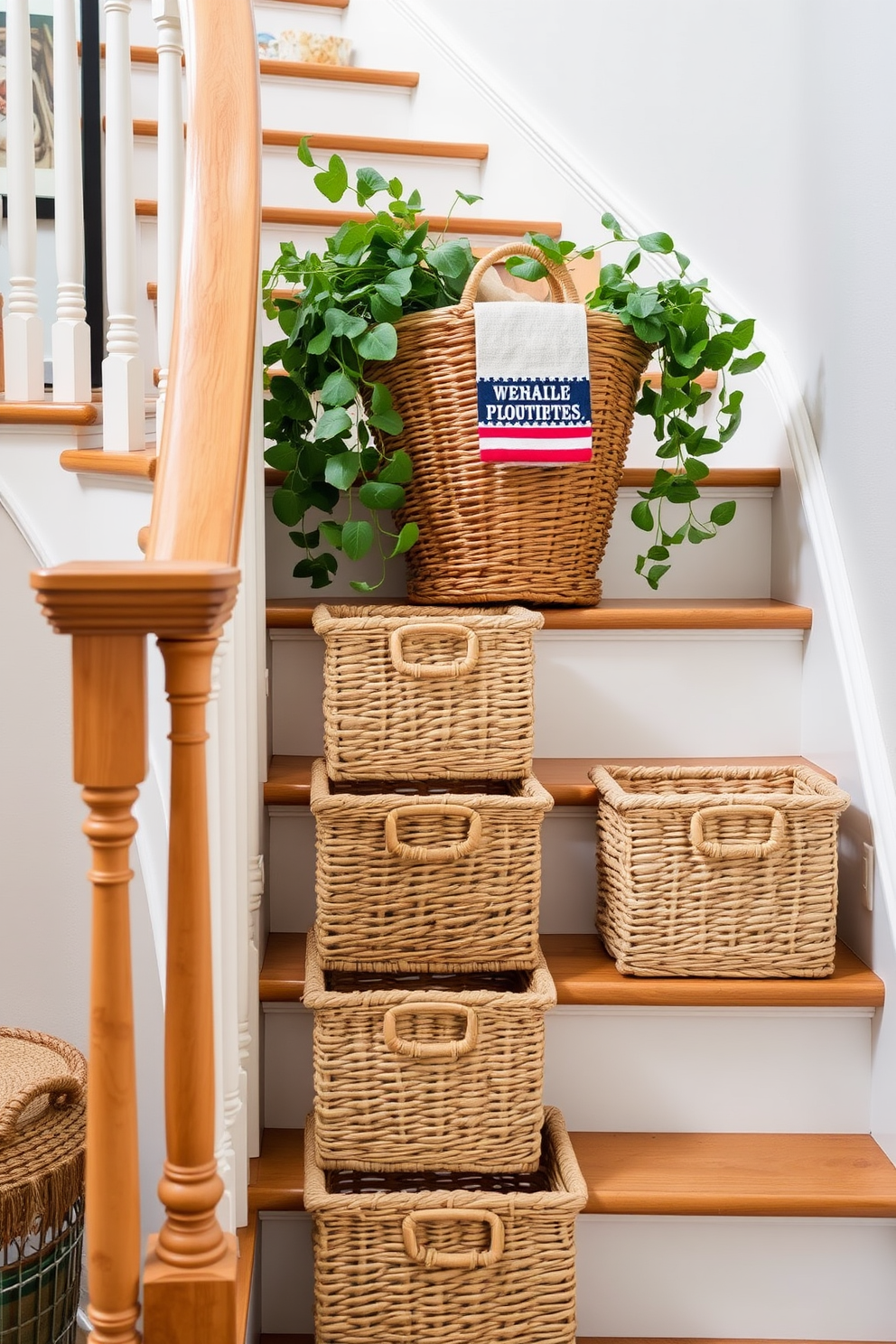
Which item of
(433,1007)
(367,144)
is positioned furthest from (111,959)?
(367,144)

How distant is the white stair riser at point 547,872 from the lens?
165 centimetres

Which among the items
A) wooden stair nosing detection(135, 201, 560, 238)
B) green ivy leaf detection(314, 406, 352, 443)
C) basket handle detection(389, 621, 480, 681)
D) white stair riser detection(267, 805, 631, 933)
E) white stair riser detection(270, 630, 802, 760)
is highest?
wooden stair nosing detection(135, 201, 560, 238)

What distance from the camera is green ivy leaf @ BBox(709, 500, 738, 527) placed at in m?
1.89

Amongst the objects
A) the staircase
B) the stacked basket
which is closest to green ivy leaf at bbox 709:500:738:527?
the staircase

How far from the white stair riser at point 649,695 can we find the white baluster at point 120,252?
1.48ft

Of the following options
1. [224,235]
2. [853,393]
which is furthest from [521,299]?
[224,235]

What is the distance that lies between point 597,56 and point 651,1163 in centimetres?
219

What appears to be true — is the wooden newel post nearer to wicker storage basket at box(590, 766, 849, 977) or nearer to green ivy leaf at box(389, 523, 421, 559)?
wicker storage basket at box(590, 766, 849, 977)

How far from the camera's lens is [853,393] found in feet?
5.56

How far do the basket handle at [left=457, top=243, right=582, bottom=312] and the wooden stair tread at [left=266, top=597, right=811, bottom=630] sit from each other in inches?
17.8

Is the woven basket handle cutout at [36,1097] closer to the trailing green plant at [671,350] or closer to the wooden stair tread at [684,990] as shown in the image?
the wooden stair tread at [684,990]

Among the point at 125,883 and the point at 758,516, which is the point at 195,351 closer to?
the point at 125,883

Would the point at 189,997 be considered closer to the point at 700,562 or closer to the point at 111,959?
the point at 111,959

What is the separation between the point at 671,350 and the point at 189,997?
1.32 metres
